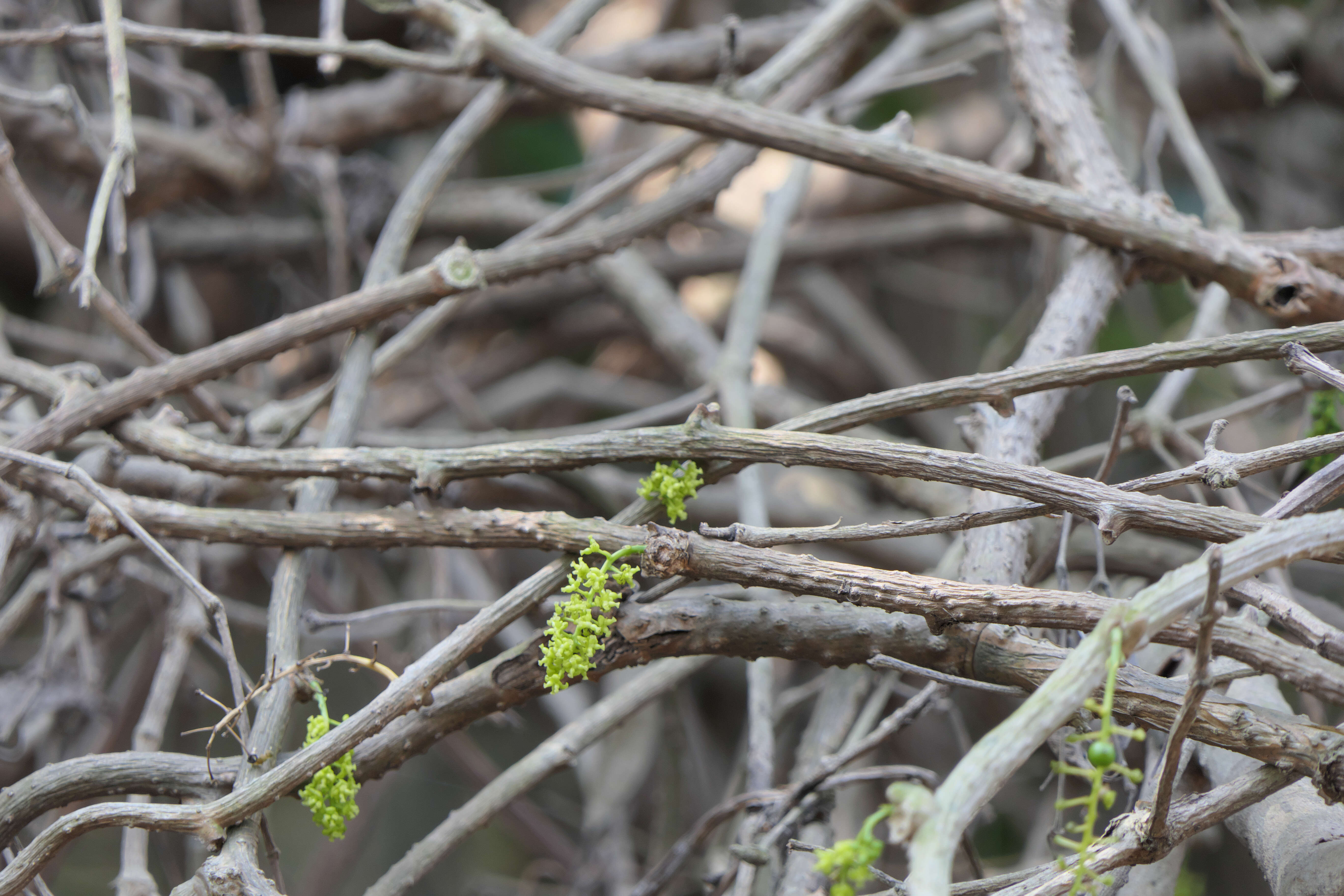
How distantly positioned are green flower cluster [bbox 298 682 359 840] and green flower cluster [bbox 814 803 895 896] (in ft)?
1.34

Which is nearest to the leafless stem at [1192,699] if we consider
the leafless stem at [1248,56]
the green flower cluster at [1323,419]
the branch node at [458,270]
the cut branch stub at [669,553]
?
the cut branch stub at [669,553]

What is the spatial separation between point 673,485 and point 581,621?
144mm

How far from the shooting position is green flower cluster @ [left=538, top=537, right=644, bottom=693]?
2.41 feet

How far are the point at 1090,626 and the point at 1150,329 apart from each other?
176 centimetres

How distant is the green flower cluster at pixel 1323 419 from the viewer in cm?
101

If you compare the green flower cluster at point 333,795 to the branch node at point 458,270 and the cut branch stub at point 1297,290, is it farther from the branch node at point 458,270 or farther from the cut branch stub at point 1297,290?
the cut branch stub at point 1297,290

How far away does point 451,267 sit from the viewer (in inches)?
42.3

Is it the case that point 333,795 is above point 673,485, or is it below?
below

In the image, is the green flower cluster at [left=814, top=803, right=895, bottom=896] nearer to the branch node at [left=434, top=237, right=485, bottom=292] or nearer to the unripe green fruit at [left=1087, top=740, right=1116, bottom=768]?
the unripe green fruit at [left=1087, top=740, right=1116, bottom=768]

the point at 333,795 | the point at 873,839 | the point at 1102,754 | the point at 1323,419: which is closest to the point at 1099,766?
the point at 1102,754

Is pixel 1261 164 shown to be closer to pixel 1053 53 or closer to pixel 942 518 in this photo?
pixel 1053 53

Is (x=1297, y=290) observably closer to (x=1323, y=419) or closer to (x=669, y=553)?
(x=1323, y=419)

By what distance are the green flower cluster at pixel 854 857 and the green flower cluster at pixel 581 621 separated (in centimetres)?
29

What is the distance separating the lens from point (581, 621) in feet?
2.40
